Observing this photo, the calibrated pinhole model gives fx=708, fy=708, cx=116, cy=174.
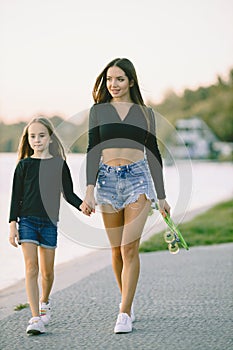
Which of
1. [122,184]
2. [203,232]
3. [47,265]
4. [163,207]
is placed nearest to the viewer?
[122,184]

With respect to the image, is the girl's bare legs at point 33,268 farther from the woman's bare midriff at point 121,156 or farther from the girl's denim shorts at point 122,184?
the woman's bare midriff at point 121,156

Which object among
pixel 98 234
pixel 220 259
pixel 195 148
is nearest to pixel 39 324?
pixel 98 234

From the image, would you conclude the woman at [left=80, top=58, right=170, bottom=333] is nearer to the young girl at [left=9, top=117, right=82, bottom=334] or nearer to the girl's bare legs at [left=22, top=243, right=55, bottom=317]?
the young girl at [left=9, top=117, right=82, bottom=334]

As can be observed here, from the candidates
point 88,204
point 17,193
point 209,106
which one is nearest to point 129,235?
point 88,204

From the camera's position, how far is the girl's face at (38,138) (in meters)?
4.25

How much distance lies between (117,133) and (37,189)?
1.89ft

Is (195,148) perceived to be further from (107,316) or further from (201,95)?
(107,316)

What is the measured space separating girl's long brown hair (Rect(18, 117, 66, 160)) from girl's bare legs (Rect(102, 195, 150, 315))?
479mm

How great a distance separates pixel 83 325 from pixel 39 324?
0.35m

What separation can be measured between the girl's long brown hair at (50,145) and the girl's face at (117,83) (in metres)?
0.44

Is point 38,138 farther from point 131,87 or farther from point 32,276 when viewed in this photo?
point 32,276

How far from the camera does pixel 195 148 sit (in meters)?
94.2

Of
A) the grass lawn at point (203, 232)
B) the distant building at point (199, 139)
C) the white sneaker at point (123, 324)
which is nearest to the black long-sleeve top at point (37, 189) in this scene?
the white sneaker at point (123, 324)

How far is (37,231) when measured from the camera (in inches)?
164
